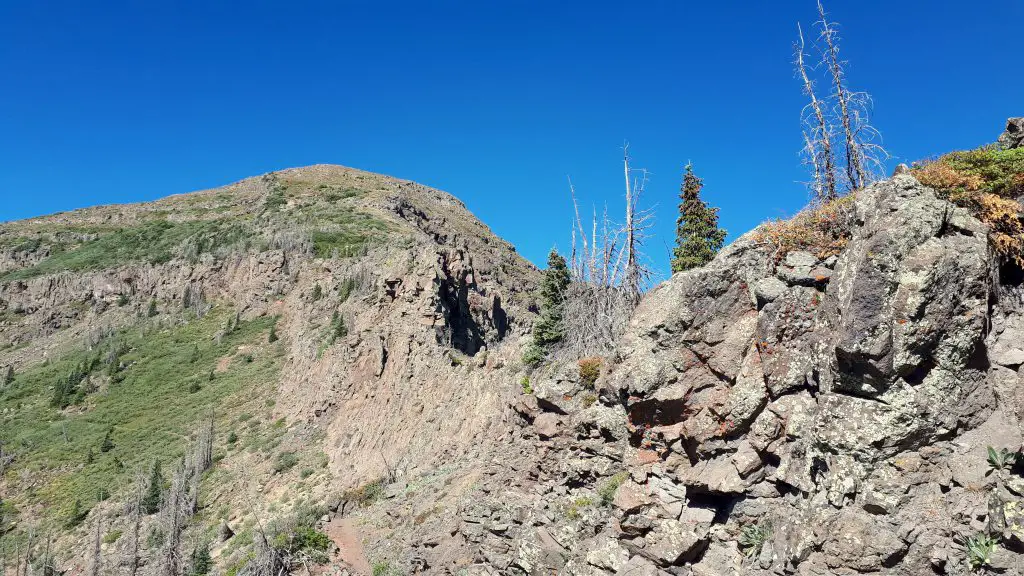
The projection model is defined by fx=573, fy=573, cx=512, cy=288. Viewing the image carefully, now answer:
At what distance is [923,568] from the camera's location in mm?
7145

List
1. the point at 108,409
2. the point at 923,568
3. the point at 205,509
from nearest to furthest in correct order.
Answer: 1. the point at 923,568
2. the point at 205,509
3. the point at 108,409

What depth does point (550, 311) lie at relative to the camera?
19828 mm

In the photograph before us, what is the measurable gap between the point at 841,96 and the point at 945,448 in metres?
12.1

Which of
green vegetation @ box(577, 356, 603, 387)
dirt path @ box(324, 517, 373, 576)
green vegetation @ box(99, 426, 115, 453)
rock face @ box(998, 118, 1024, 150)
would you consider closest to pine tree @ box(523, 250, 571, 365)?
green vegetation @ box(577, 356, 603, 387)

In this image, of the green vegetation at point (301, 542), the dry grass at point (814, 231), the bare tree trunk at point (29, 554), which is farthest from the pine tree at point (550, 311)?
the bare tree trunk at point (29, 554)

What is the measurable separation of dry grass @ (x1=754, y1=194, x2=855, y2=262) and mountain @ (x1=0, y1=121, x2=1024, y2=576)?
0.04 meters

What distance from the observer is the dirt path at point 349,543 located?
53.2 feet

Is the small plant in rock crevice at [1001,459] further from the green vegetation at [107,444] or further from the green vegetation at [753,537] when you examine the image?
the green vegetation at [107,444]

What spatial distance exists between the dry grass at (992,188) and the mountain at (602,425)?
4 cm

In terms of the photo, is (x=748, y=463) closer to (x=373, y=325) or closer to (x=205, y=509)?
(x=373, y=325)

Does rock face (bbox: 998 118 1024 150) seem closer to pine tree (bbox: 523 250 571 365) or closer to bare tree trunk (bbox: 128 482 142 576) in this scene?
pine tree (bbox: 523 250 571 365)

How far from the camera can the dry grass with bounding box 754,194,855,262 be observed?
984 centimetres

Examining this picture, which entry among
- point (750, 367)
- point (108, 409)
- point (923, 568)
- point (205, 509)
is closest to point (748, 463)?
point (750, 367)

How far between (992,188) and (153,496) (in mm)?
32324
